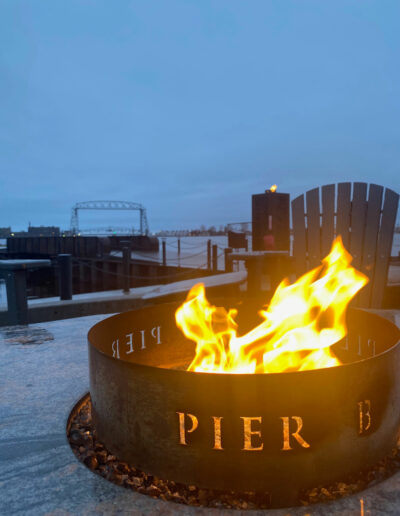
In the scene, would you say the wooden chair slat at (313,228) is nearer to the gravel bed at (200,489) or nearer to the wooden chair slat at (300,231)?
the wooden chair slat at (300,231)

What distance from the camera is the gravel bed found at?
4.37ft

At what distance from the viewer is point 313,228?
13.8 ft

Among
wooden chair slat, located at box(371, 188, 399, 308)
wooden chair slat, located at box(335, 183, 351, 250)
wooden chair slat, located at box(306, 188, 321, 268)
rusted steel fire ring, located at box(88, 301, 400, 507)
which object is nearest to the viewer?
rusted steel fire ring, located at box(88, 301, 400, 507)

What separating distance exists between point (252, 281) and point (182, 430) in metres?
3.94

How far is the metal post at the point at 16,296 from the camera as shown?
3844 millimetres

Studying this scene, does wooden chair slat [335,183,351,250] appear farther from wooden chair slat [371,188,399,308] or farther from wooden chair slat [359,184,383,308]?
wooden chair slat [371,188,399,308]

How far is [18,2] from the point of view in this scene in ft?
50.0

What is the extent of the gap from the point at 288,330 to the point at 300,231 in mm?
2495

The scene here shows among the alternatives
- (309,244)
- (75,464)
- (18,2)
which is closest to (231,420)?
(75,464)

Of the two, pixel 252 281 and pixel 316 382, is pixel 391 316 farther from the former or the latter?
pixel 316 382

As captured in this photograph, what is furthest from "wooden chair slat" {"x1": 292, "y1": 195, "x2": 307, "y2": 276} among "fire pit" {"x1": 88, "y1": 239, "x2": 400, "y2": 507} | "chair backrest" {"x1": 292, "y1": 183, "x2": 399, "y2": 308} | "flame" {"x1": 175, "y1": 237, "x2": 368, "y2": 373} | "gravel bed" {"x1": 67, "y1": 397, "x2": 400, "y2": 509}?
"gravel bed" {"x1": 67, "y1": 397, "x2": 400, "y2": 509}

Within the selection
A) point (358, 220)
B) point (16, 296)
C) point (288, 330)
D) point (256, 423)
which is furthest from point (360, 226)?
point (16, 296)

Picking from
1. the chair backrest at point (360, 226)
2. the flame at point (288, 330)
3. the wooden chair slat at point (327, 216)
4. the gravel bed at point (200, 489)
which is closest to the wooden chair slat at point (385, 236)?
the chair backrest at point (360, 226)

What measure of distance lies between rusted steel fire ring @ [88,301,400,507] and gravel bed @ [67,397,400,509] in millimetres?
33
